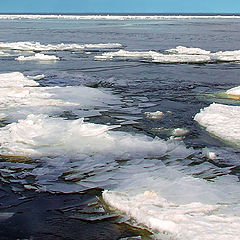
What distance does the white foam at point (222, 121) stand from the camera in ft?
21.6

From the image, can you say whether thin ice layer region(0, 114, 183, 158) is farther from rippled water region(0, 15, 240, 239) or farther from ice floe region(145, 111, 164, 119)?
ice floe region(145, 111, 164, 119)

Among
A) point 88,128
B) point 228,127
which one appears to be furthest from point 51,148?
point 228,127

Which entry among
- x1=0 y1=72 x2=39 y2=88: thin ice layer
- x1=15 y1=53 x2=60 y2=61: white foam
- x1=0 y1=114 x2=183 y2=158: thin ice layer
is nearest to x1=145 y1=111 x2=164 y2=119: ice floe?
x1=0 y1=114 x2=183 y2=158: thin ice layer

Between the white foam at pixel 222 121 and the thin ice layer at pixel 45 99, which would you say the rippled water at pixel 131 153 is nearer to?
the thin ice layer at pixel 45 99

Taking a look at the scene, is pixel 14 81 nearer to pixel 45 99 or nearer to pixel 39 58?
pixel 45 99

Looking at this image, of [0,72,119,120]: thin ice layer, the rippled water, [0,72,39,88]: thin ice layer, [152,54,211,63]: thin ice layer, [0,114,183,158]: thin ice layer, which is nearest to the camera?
the rippled water

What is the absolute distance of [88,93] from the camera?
976cm

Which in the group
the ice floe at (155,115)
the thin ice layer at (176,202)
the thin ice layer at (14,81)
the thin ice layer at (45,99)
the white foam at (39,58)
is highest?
the white foam at (39,58)

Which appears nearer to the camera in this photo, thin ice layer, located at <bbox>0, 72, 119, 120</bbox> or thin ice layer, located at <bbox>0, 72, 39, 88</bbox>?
thin ice layer, located at <bbox>0, 72, 119, 120</bbox>

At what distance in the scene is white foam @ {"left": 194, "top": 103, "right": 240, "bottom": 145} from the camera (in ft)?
21.6

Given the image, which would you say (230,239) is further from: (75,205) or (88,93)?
(88,93)

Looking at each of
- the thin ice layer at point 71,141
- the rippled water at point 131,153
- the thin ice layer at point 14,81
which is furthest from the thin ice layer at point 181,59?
the thin ice layer at point 71,141

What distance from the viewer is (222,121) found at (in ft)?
23.8

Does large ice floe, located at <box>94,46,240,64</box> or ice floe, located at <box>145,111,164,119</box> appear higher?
large ice floe, located at <box>94,46,240,64</box>
